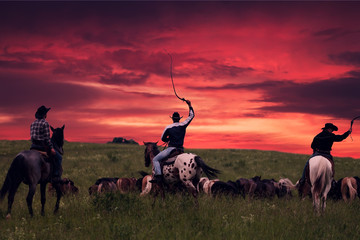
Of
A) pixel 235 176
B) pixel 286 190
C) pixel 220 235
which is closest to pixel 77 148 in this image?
pixel 235 176

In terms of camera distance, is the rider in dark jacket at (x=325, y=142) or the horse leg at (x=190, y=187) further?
the rider in dark jacket at (x=325, y=142)

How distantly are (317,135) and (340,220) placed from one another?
9.62 ft

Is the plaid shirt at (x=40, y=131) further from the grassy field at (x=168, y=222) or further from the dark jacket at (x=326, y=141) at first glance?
the dark jacket at (x=326, y=141)

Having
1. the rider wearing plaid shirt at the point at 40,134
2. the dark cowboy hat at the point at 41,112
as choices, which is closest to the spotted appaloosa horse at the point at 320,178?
the rider wearing plaid shirt at the point at 40,134

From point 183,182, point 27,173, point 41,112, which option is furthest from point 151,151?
point 27,173

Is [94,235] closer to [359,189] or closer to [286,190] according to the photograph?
[286,190]

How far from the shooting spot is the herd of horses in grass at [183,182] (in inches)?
363

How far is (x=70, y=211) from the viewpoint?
373 inches

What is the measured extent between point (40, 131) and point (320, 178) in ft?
27.9

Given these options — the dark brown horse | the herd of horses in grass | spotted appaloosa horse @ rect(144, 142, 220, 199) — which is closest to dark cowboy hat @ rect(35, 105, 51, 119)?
the herd of horses in grass

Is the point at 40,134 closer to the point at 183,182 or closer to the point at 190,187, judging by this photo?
the point at 183,182

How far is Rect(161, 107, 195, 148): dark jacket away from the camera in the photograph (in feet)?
34.4

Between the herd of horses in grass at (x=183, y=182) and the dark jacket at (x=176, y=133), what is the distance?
1.48 feet

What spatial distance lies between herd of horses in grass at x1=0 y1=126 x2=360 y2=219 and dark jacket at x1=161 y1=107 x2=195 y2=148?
1.48ft
